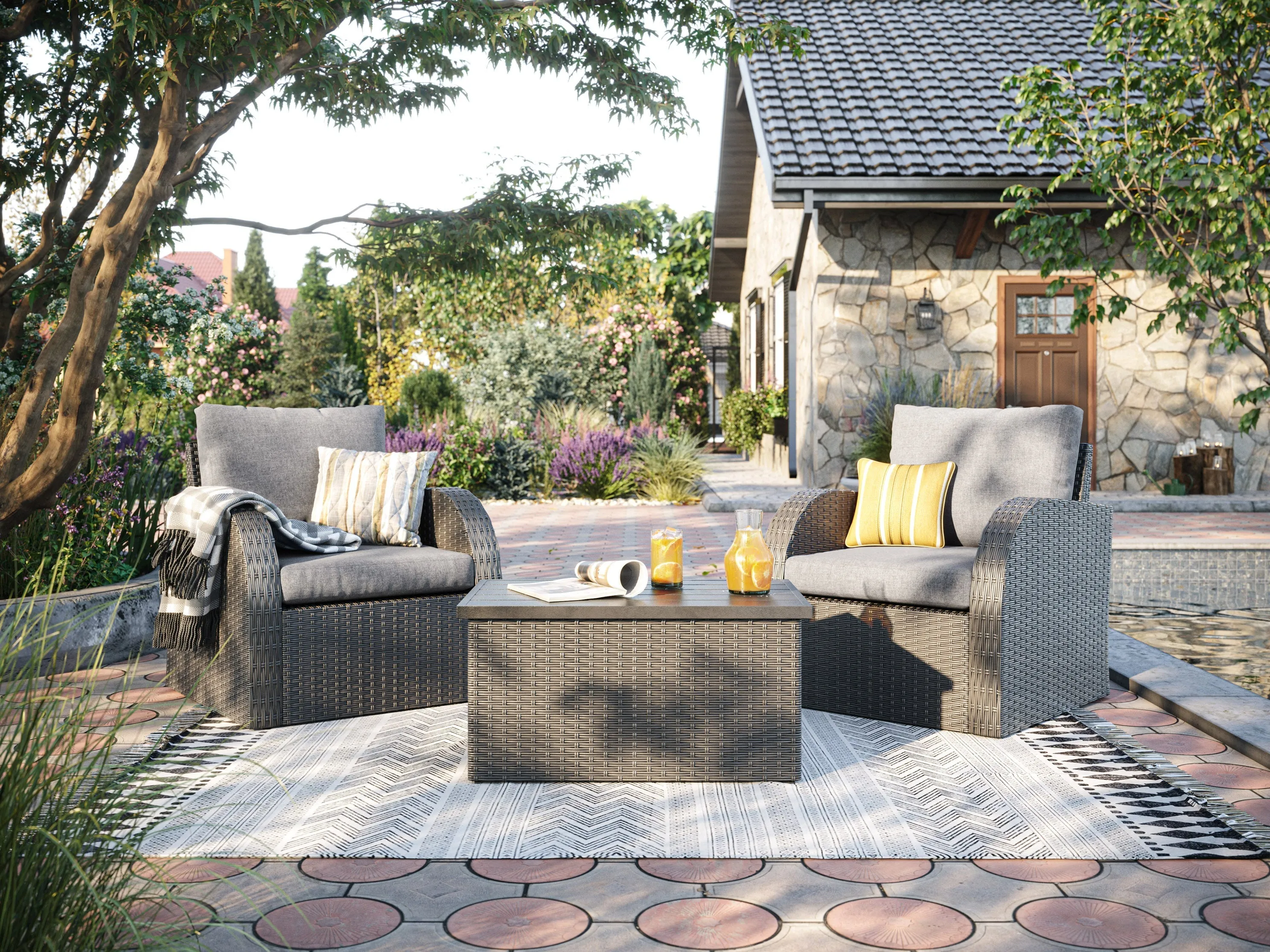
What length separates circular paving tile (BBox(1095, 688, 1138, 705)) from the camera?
11.3 ft

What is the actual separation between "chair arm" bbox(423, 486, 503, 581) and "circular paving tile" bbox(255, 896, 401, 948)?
155 cm

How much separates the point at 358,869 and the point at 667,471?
781 cm

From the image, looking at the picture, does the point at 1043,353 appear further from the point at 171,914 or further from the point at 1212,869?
the point at 171,914

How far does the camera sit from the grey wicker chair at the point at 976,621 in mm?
3053

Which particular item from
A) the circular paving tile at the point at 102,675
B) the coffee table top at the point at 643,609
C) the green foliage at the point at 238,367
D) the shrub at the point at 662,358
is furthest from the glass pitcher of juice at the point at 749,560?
the shrub at the point at 662,358

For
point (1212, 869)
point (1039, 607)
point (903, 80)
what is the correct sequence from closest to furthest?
point (1212, 869)
point (1039, 607)
point (903, 80)

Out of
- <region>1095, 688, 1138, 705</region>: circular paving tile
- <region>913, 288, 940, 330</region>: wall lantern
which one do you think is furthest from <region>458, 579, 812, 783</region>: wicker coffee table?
<region>913, 288, 940, 330</region>: wall lantern

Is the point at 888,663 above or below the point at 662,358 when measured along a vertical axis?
below

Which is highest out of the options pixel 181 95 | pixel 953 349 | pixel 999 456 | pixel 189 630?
pixel 181 95

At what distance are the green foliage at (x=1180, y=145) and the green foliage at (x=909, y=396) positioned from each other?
285 cm

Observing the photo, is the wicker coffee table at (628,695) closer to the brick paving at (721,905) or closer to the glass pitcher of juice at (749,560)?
the glass pitcher of juice at (749,560)

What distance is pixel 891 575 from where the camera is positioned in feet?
10.6

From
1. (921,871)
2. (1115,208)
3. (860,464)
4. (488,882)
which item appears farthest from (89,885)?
(1115,208)

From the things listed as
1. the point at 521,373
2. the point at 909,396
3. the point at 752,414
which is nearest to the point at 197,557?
the point at 909,396
